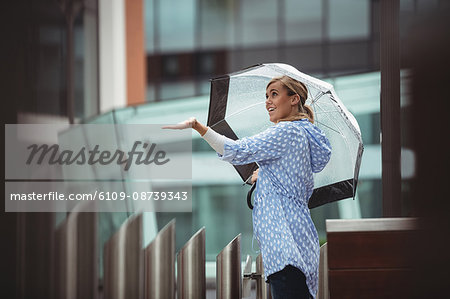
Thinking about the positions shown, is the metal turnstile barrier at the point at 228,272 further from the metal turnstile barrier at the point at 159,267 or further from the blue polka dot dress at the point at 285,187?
the blue polka dot dress at the point at 285,187

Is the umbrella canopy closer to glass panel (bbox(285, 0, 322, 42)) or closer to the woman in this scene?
the woman

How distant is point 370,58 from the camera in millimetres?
12500

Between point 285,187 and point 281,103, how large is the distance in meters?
0.33

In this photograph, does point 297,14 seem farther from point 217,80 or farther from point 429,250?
point 429,250

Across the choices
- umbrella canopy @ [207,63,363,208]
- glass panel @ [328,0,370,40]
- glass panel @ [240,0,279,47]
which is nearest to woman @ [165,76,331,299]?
umbrella canopy @ [207,63,363,208]

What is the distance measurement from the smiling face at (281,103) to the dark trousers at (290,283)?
22.9 inches

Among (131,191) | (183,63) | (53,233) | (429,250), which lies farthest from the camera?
(183,63)

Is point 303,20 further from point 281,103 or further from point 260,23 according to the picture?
point 281,103

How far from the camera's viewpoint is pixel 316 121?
269 centimetres

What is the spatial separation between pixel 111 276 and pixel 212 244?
3.53 metres

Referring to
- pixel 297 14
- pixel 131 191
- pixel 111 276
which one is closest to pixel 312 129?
pixel 111 276

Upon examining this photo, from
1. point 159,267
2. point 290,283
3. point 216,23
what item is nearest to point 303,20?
point 216,23

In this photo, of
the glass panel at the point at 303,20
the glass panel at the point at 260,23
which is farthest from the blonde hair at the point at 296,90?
the glass panel at the point at 260,23

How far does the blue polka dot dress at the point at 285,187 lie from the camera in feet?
7.06
